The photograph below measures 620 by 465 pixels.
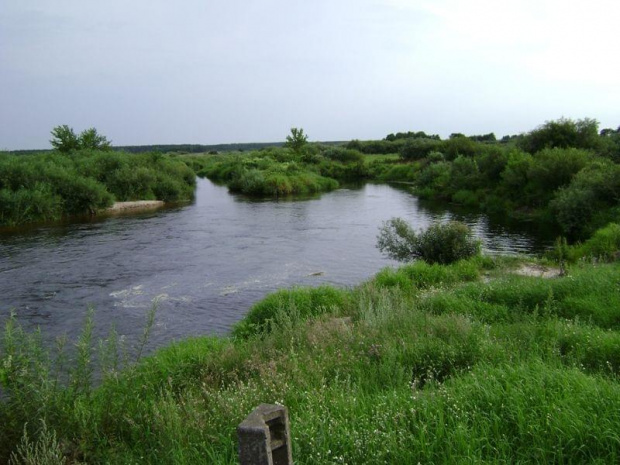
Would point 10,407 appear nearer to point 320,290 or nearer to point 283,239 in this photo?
point 320,290

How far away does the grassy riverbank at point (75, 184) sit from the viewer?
2780 cm

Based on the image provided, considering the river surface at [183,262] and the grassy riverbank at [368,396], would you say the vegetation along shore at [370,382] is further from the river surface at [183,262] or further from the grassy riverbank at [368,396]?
the river surface at [183,262]

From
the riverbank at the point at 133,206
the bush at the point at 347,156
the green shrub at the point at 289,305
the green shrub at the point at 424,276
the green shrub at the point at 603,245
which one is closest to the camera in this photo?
the green shrub at the point at 289,305

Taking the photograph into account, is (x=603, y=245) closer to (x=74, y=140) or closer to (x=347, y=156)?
(x=74, y=140)

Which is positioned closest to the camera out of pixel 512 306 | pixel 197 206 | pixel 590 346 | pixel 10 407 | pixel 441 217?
pixel 10 407

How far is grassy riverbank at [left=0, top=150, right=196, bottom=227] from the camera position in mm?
27797

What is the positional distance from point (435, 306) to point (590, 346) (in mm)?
3785

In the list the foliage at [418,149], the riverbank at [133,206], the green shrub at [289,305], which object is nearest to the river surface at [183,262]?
the green shrub at [289,305]

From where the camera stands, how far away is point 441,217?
1219 inches

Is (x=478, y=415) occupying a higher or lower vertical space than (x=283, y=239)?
higher

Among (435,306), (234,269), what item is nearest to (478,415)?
(435,306)

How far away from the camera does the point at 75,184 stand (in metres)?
30.9

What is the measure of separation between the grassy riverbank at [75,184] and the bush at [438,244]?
849 inches

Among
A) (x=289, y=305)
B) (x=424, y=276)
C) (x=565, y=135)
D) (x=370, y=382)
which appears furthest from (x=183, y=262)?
(x=565, y=135)
